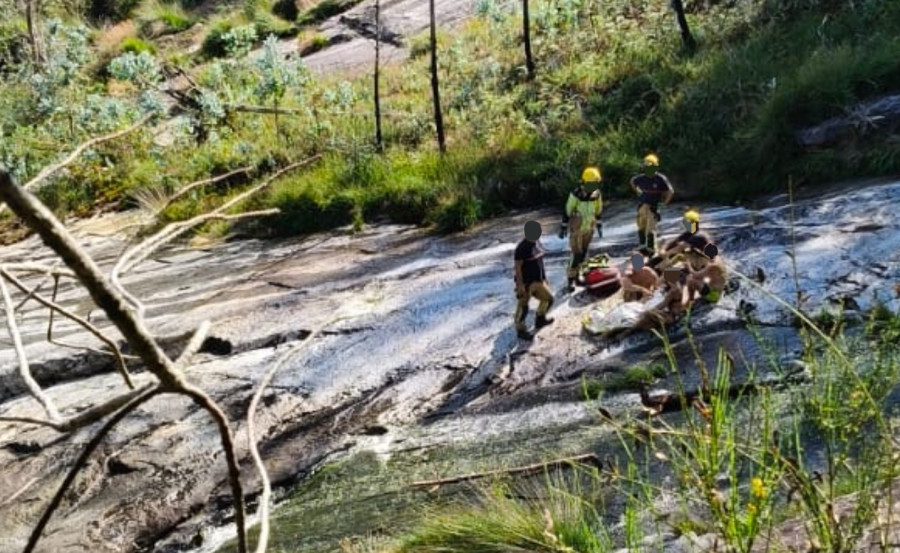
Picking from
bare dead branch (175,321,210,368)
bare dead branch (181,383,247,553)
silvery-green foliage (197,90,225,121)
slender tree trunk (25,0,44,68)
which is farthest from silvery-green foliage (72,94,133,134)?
bare dead branch (181,383,247,553)

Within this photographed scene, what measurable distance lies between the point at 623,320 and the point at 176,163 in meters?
10.9

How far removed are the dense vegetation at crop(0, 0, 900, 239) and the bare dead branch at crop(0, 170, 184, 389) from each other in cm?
958

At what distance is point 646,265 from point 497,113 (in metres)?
7.56

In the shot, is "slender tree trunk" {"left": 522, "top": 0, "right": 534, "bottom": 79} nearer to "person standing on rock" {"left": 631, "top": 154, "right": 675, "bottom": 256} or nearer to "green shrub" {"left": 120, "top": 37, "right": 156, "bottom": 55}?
"person standing on rock" {"left": 631, "top": 154, "right": 675, "bottom": 256}

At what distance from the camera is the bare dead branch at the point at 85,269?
838 mm

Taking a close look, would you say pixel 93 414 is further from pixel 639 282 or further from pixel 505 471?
pixel 639 282

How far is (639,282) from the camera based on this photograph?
8.41 metres

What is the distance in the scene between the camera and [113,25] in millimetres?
27016

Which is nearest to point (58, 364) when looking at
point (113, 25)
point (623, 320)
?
point (623, 320)

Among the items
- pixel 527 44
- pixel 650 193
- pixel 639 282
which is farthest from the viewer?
pixel 527 44

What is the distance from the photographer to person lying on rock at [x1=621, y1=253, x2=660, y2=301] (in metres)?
8.34

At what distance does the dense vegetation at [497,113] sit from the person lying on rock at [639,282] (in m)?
3.75

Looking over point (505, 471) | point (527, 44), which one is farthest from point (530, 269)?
point (527, 44)

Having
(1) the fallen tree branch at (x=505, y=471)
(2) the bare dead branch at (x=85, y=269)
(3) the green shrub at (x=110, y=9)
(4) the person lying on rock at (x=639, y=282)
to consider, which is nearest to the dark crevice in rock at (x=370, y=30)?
(3) the green shrub at (x=110, y=9)
